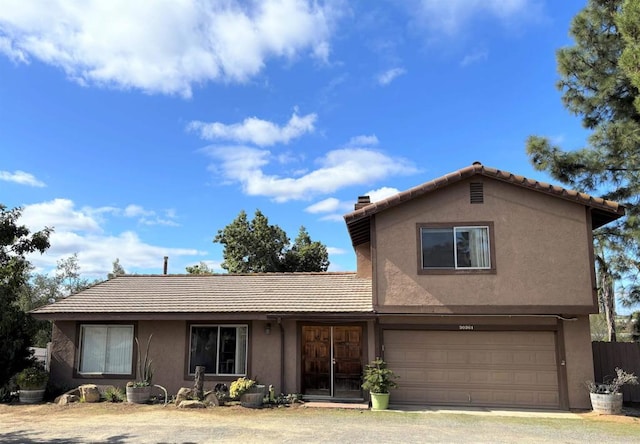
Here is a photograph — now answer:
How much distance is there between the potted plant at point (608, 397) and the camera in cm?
1195

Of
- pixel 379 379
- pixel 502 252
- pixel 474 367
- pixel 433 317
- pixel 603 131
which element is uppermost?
pixel 603 131

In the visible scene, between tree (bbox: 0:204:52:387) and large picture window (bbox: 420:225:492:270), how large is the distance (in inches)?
484

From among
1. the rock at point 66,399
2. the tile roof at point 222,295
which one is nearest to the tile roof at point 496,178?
the tile roof at point 222,295

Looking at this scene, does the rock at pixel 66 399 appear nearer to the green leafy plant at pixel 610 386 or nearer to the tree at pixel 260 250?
the green leafy plant at pixel 610 386

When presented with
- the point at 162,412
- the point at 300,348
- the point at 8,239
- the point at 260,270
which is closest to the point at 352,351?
the point at 300,348

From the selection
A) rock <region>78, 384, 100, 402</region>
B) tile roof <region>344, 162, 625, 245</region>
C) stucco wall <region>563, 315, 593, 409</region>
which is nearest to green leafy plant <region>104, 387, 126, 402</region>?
rock <region>78, 384, 100, 402</region>

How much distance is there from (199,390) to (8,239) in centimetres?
908

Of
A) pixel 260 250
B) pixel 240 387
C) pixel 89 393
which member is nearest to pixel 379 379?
pixel 240 387

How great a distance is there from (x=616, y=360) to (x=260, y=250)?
28042mm

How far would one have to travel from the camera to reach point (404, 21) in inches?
540

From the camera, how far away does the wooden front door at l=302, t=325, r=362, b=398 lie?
14.7m

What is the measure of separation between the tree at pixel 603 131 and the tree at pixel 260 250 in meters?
25.3

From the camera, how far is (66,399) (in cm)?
1352

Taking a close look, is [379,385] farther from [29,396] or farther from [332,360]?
[29,396]
